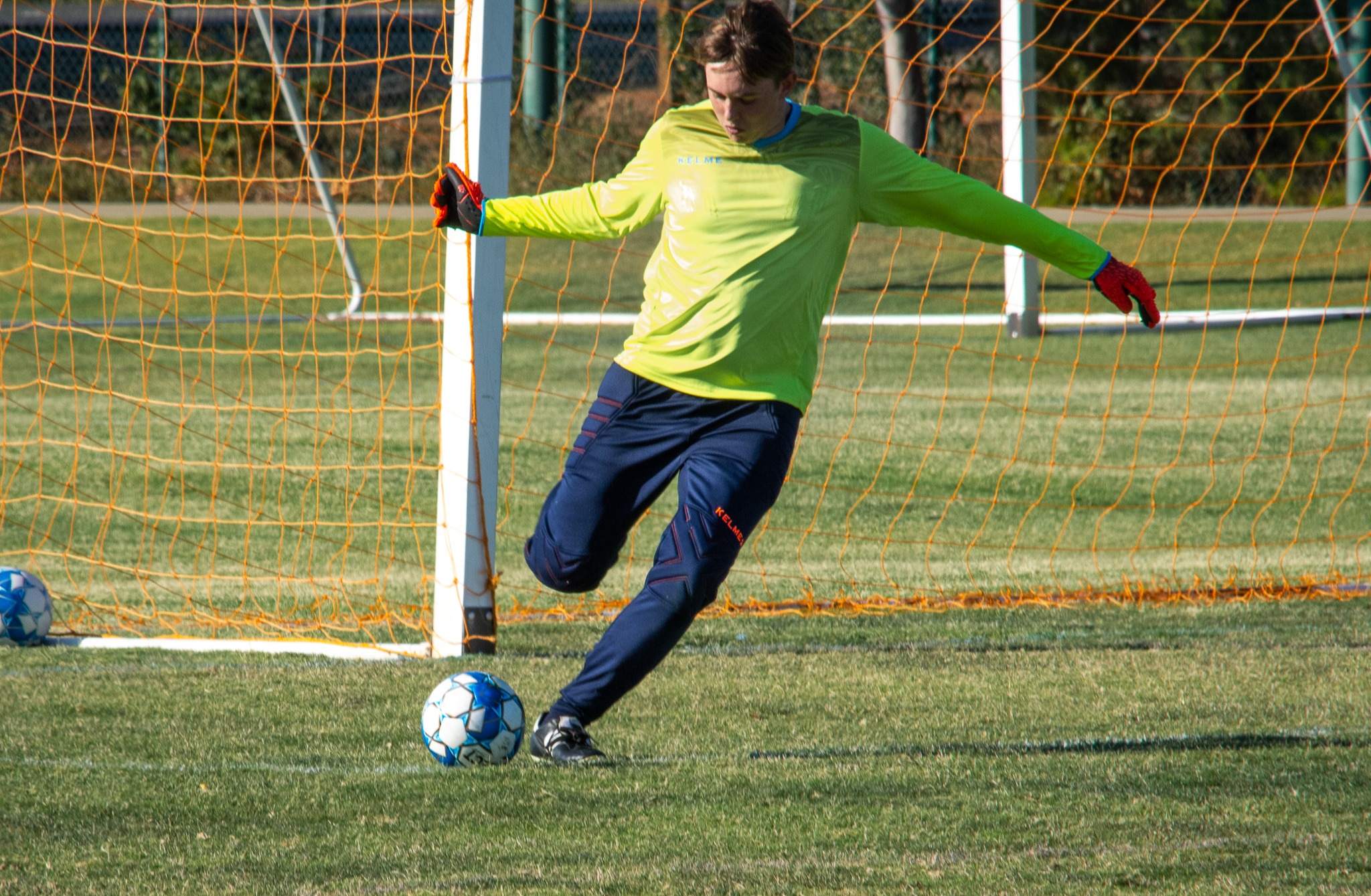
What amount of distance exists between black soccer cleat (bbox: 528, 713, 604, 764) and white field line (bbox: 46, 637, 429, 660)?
1567 mm

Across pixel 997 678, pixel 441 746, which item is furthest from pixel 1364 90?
pixel 441 746

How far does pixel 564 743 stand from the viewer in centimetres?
412

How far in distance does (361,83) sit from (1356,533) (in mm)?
18396

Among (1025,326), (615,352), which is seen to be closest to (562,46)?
(615,352)

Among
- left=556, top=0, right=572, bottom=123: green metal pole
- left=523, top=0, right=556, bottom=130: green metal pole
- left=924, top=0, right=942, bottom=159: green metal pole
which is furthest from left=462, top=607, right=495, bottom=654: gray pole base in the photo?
left=523, top=0, right=556, bottom=130: green metal pole

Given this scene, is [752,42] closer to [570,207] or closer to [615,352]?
[570,207]

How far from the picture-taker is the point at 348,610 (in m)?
6.73

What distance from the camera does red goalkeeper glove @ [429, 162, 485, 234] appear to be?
171 inches

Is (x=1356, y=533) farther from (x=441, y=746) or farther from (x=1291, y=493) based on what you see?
(x=441, y=746)

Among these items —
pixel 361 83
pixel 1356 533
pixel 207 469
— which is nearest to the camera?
pixel 1356 533

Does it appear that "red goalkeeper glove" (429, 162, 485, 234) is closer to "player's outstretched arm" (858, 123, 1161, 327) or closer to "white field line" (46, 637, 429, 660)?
"player's outstretched arm" (858, 123, 1161, 327)

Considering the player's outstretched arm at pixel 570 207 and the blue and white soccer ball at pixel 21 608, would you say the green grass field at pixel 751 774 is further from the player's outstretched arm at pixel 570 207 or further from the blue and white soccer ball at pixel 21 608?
the player's outstretched arm at pixel 570 207

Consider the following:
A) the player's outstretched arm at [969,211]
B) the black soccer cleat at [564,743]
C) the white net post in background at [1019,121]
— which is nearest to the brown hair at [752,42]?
the player's outstretched arm at [969,211]

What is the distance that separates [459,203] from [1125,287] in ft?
6.00
